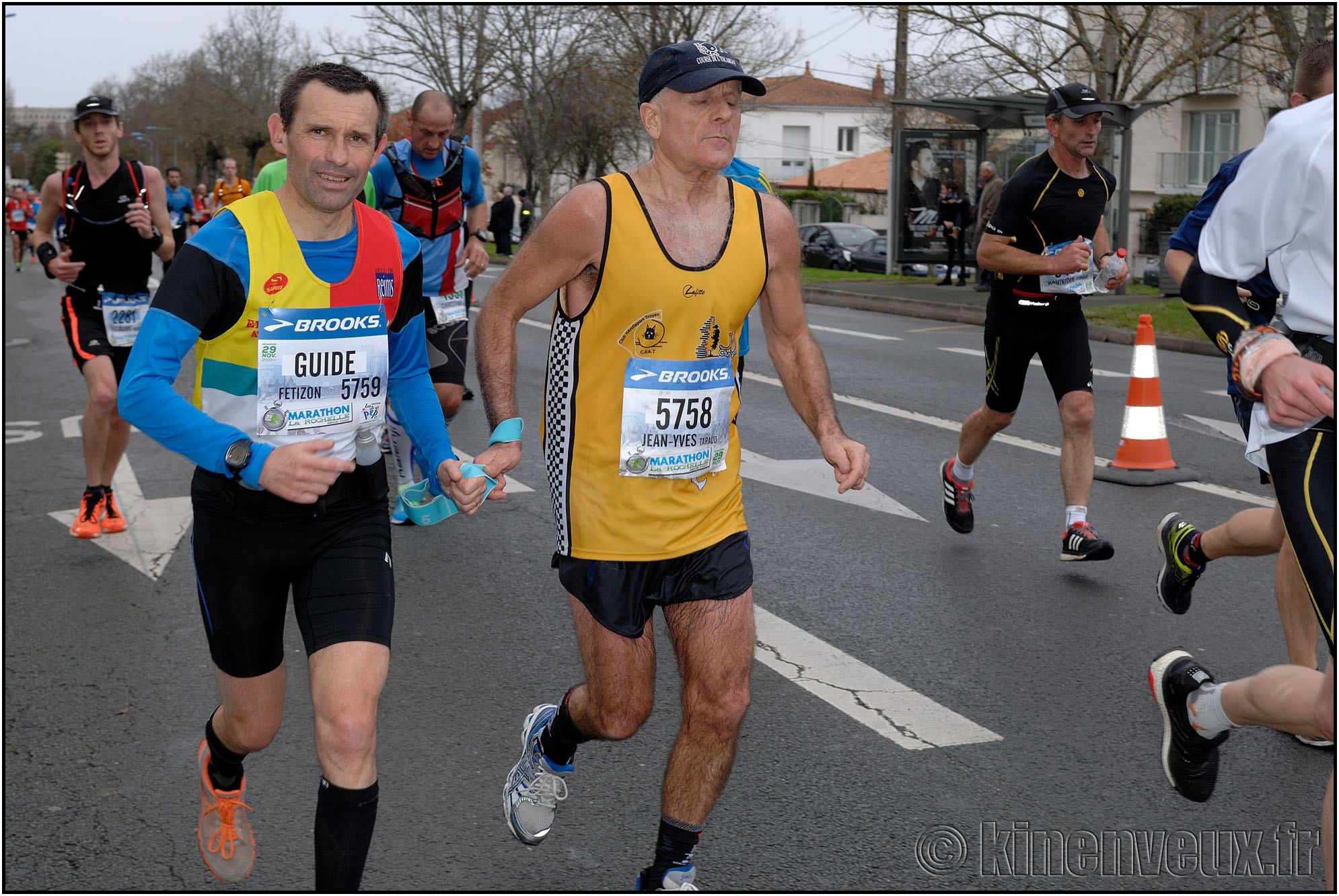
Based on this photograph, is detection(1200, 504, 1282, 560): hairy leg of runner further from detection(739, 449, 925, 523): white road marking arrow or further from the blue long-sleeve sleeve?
the blue long-sleeve sleeve

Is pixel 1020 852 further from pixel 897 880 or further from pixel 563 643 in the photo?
pixel 563 643

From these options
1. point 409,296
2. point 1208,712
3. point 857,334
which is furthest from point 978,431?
point 857,334

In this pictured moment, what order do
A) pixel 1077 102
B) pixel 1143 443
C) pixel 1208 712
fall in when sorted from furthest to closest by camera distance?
pixel 1143 443, pixel 1077 102, pixel 1208 712

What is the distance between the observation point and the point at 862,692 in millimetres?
4840

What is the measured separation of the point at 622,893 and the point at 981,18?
2487 cm

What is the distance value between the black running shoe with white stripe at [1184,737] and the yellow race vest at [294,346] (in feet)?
7.02

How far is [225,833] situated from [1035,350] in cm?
447

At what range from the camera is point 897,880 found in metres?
3.49

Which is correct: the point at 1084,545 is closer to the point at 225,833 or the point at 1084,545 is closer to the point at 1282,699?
the point at 1282,699

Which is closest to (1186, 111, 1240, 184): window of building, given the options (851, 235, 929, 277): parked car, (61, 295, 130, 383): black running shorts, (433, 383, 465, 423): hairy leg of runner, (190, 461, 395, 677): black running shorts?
(851, 235, 929, 277): parked car

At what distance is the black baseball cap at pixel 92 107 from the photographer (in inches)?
279

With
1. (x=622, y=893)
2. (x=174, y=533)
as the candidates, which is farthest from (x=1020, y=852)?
(x=174, y=533)

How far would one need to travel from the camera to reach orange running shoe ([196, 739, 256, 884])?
350 cm

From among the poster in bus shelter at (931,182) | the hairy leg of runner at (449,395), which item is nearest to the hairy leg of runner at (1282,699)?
the hairy leg of runner at (449,395)
